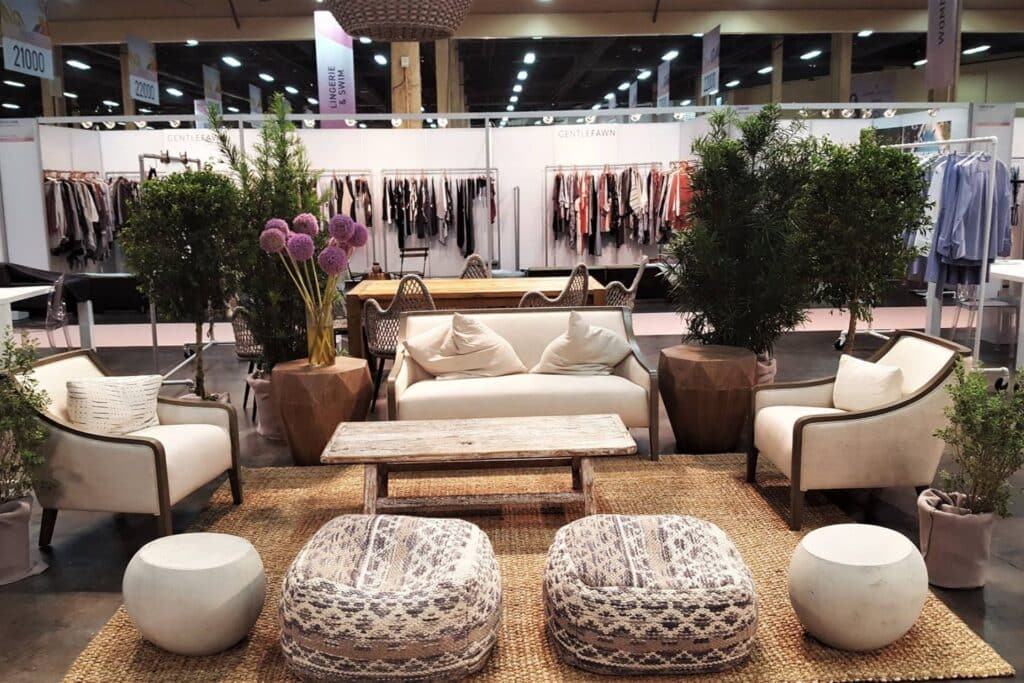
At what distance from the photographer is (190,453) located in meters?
3.81

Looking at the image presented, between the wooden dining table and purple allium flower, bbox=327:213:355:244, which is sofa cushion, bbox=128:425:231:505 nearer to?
purple allium flower, bbox=327:213:355:244

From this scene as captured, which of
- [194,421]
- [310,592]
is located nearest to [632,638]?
[310,592]

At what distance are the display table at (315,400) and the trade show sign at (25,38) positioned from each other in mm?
5399

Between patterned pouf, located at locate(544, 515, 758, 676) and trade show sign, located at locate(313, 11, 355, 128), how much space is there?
25.5ft

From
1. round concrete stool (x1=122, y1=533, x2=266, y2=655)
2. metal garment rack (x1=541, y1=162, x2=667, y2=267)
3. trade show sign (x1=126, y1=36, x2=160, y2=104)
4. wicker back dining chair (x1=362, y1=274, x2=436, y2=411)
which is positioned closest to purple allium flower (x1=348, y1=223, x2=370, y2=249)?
wicker back dining chair (x1=362, y1=274, x2=436, y2=411)

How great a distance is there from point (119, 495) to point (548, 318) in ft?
8.48

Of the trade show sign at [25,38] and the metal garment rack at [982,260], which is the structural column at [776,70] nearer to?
the metal garment rack at [982,260]

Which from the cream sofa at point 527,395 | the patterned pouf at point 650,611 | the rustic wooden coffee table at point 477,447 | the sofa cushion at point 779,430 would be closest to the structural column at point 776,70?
the cream sofa at point 527,395

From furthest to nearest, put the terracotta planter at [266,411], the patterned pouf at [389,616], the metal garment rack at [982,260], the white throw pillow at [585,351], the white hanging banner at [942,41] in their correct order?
the white hanging banner at [942,41]
the metal garment rack at [982,260]
the terracotta planter at [266,411]
the white throw pillow at [585,351]
the patterned pouf at [389,616]

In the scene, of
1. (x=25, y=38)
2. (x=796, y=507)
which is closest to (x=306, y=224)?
(x=796, y=507)

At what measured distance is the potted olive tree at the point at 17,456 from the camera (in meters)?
3.41

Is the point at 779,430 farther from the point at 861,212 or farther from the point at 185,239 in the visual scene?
the point at 185,239

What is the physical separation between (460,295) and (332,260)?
234cm

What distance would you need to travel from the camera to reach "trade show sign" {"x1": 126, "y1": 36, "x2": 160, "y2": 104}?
443 inches
